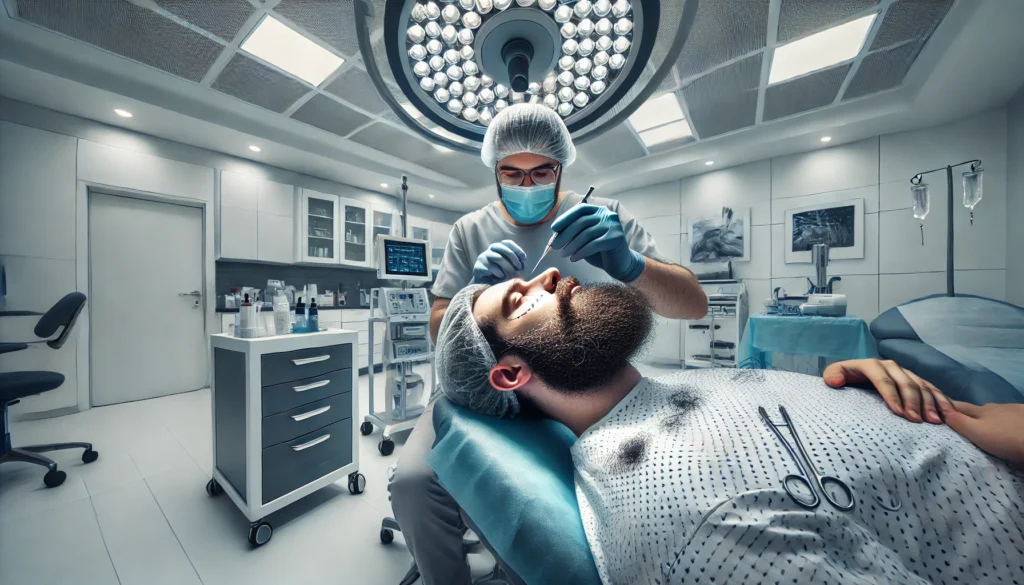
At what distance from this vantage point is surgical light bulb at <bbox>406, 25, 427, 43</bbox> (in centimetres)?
55

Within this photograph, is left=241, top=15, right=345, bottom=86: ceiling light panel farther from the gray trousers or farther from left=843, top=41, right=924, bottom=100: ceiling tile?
left=843, top=41, right=924, bottom=100: ceiling tile

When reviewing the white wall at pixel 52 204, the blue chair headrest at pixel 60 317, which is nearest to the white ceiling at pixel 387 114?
the white wall at pixel 52 204

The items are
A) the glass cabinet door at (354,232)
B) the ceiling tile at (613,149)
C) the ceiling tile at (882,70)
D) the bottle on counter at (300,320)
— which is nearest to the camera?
the bottle on counter at (300,320)

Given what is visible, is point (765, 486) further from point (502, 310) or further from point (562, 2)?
point (562, 2)

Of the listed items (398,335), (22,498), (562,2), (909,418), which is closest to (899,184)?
(909,418)

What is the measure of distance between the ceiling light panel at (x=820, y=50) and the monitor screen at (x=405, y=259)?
9.30 ft

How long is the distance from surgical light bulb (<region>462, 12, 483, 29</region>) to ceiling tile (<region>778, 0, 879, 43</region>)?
2373 millimetres

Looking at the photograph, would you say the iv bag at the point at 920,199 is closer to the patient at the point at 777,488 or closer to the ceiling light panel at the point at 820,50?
the ceiling light panel at the point at 820,50

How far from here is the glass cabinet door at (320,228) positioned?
4004 mm

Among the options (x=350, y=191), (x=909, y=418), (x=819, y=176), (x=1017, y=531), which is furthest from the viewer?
(x=350, y=191)

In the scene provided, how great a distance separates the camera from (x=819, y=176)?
342 cm

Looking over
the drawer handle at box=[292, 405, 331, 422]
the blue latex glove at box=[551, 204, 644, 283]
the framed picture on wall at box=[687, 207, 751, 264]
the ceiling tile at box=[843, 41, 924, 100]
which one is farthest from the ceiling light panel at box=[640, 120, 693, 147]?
the drawer handle at box=[292, 405, 331, 422]

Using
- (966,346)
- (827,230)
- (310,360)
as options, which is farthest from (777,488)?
(827,230)

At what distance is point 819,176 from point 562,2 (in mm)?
4260
